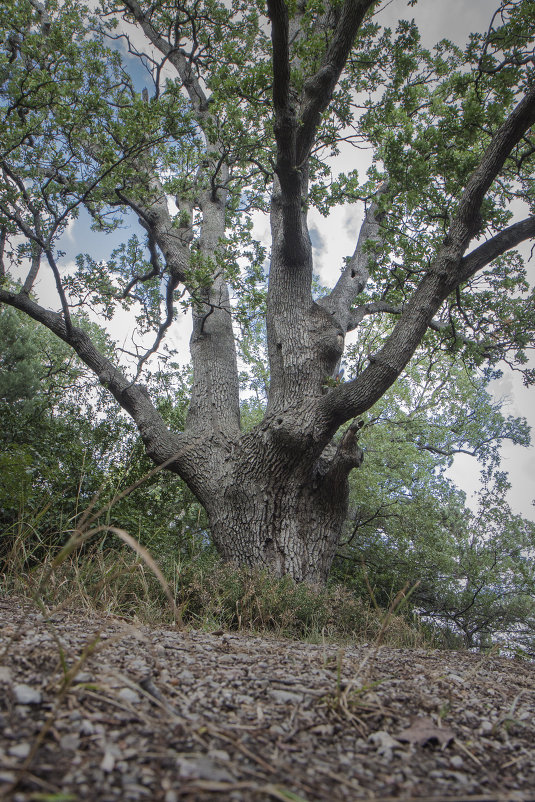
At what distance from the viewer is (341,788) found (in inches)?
41.6

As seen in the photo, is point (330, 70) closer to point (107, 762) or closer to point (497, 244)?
point (497, 244)

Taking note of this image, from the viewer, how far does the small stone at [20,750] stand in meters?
0.99

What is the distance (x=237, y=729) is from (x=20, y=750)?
59 cm

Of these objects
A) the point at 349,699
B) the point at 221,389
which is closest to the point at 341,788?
the point at 349,699

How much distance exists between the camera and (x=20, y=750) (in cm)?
101

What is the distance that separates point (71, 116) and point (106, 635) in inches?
247

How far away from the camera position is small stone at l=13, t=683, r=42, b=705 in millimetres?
1231

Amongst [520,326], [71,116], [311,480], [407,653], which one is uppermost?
[71,116]

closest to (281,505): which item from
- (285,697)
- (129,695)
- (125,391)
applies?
(125,391)

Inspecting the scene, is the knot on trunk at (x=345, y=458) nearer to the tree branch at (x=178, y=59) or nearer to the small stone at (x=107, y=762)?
the small stone at (x=107, y=762)

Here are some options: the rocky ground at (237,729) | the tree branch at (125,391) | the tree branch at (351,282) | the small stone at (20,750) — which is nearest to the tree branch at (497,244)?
the tree branch at (351,282)

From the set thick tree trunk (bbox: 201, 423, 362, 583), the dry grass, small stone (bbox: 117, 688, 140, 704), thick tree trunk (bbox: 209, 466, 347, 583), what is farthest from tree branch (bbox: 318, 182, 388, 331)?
small stone (bbox: 117, 688, 140, 704)

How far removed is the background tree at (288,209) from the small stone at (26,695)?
12.4 feet

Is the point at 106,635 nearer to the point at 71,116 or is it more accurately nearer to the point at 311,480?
the point at 311,480
